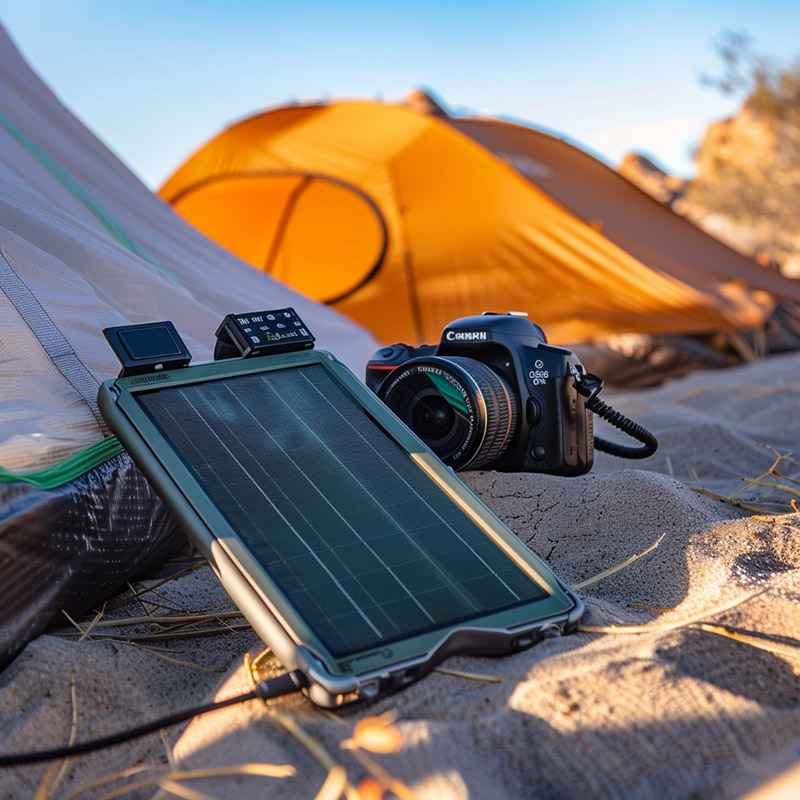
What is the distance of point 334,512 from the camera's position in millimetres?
993

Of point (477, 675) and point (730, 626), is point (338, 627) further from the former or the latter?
point (730, 626)

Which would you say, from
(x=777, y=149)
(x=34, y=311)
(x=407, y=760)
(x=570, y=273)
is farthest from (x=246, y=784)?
(x=777, y=149)

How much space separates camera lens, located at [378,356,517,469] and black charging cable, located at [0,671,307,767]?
0.60m

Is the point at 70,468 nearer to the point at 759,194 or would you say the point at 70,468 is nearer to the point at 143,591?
the point at 143,591

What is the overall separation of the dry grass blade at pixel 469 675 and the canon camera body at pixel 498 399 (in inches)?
20.6

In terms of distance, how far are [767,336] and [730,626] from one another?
3394 millimetres

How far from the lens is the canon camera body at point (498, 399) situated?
4.42ft

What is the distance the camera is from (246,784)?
700mm

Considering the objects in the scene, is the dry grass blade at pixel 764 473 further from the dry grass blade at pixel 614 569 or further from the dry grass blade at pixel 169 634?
the dry grass blade at pixel 169 634

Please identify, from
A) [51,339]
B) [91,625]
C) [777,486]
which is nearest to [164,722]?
[91,625]

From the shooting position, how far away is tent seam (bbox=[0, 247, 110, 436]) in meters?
1.20

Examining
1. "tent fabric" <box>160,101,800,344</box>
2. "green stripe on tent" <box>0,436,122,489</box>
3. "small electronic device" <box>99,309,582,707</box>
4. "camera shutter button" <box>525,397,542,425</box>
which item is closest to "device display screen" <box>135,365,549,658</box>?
"small electronic device" <box>99,309,582,707</box>

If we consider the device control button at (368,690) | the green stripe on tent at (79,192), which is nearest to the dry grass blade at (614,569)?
the device control button at (368,690)

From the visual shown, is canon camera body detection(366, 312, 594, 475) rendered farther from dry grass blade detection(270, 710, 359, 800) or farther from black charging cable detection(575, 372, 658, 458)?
dry grass blade detection(270, 710, 359, 800)
